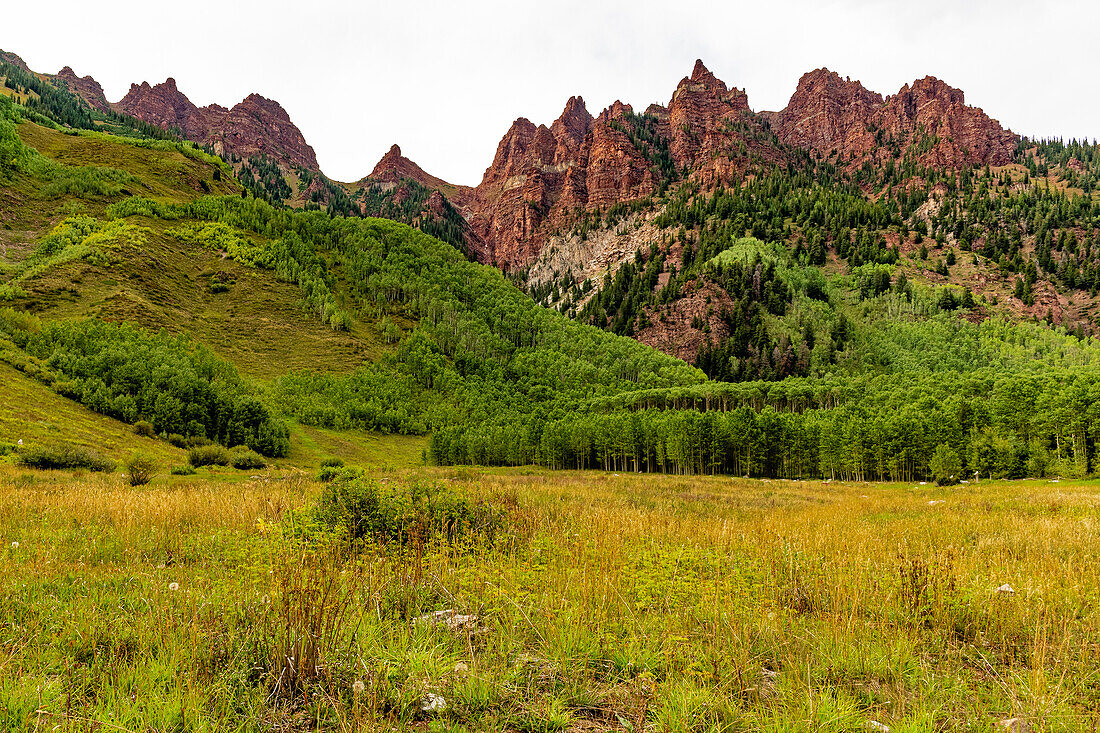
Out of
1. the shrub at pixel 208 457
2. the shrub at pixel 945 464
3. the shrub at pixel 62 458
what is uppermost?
the shrub at pixel 62 458

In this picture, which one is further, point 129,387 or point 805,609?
point 129,387

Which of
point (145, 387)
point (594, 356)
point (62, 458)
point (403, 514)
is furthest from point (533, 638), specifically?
point (594, 356)

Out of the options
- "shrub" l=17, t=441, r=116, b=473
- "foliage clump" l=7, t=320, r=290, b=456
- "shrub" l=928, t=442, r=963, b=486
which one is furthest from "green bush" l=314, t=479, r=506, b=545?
"shrub" l=928, t=442, r=963, b=486

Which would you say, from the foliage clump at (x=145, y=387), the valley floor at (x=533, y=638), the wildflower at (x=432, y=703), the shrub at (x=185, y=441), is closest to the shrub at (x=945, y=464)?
the valley floor at (x=533, y=638)

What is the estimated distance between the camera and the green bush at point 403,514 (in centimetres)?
911

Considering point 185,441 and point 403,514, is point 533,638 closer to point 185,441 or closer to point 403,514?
point 403,514

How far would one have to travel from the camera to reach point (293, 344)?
9850 cm

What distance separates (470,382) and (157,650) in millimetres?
Answer: 118384

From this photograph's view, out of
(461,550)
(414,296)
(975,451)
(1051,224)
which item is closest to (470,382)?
(414,296)

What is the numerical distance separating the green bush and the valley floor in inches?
42.8

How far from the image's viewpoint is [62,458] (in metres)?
23.6

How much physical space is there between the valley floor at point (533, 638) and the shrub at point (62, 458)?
2096 centimetres

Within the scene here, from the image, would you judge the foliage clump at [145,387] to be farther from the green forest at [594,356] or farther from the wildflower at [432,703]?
the wildflower at [432,703]

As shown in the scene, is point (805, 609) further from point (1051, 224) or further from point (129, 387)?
point (1051, 224)
